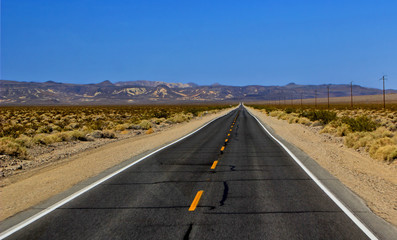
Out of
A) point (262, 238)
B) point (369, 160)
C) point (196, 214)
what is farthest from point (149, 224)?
point (369, 160)

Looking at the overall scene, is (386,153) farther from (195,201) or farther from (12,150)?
(12,150)

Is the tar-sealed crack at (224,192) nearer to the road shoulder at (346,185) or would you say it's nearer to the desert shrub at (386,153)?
the road shoulder at (346,185)

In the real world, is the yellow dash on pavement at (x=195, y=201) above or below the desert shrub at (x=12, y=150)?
below

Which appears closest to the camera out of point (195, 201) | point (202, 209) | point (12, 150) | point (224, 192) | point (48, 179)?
point (202, 209)

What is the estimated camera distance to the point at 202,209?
6977 mm

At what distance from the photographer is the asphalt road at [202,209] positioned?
573 cm

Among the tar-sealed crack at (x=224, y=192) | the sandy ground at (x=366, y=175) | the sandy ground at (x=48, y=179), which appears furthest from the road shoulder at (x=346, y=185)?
the sandy ground at (x=48, y=179)

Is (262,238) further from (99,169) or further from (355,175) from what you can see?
(99,169)

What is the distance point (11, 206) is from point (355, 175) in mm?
9746

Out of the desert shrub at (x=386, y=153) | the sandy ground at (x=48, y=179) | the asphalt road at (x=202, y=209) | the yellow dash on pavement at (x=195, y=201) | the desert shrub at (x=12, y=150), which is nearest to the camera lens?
the asphalt road at (x=202, y=209)

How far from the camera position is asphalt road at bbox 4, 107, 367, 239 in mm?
5734

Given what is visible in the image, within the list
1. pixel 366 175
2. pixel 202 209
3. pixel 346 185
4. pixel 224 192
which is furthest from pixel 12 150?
pixel 366 175

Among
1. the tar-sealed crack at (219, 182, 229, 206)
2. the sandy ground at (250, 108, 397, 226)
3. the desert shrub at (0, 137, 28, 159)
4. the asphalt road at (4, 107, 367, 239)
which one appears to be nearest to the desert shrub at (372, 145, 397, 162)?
the sandy ground at (250, 108, 397, 226)

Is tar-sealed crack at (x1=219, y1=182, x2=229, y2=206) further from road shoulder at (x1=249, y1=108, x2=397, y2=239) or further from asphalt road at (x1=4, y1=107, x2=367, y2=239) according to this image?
road shoulder at (x1=249, y1=108, x2=397, y2=239)
